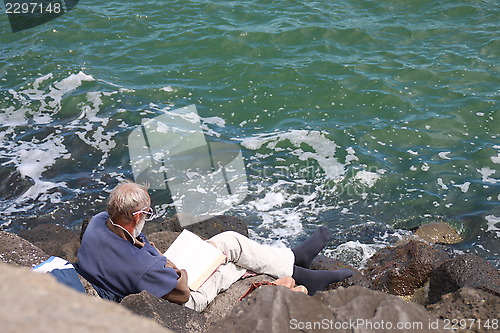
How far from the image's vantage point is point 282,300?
305cm

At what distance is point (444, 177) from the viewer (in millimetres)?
8336

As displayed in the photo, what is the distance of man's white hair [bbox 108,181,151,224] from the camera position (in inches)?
177

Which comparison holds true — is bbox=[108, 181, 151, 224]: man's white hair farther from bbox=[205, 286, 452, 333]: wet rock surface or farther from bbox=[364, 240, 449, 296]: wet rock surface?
bbox=[364, 240, 449, 296]: wet rock surface

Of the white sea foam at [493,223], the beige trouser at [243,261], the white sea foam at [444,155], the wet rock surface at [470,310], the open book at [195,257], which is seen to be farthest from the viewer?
the white sea foam at [444,155]

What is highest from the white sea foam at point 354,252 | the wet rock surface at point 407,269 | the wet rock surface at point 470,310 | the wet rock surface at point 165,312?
the wet rock surface at point 470,310

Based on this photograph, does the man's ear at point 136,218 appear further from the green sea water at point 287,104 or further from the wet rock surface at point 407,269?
the green sea water at point 287,104

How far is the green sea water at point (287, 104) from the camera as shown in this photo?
7852 millimetres

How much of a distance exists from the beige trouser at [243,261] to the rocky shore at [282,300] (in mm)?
98

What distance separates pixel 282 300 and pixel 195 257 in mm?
2093

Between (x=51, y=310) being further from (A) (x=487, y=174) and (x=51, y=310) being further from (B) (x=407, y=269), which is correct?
(A) (x=487, y=174)

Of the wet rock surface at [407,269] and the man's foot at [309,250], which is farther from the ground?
the man's foot at [309,250]

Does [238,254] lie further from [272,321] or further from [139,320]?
[139,320]

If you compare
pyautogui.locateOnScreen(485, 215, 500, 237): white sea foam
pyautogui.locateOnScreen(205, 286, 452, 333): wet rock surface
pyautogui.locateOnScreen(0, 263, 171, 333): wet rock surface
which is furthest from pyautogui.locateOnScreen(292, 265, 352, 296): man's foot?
pyautogui.locateOnScreen(0, 263, 171, 333): wet rock surface

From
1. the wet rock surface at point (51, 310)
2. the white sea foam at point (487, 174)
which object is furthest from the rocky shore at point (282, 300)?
the white sea foam at point (487, 174)
